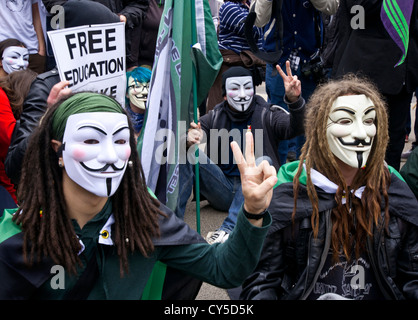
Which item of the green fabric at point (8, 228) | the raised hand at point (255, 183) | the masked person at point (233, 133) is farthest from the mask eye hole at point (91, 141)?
the masked person at point (233, 133)

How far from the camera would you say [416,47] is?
4336 mm

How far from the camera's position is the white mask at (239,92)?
4.94 metres

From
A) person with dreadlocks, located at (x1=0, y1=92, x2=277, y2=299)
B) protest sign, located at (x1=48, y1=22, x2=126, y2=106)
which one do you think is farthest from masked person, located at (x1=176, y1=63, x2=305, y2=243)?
person with dreadlocks, located at (x1=0, y1=92, x2=277, y2=299)

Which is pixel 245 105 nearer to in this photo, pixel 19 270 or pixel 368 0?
pixel 368 0

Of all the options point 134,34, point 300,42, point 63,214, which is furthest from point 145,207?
point 134,34

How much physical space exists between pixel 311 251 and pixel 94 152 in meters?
1.13

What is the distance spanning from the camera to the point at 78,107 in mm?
2184

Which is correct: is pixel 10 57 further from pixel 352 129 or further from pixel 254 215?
pixel 254 215

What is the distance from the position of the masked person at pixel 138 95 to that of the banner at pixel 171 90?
113 centimetres

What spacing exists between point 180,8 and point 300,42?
5.65 ft

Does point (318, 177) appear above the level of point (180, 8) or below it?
below

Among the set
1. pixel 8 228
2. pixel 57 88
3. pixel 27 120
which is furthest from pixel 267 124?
pixel 8 228

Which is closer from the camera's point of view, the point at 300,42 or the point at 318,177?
the point at 318,177

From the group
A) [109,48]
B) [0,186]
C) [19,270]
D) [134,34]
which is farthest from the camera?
[134,34]
